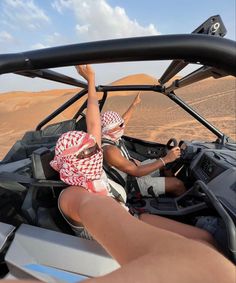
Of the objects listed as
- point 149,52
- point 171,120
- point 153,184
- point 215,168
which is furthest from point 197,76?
point 171,120

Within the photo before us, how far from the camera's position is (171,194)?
3.99 metres

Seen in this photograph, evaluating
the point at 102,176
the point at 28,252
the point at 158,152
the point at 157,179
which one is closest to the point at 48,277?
the point at 28,252

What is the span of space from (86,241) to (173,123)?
53.2ft

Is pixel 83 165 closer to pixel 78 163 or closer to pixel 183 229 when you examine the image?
pixel 78 163

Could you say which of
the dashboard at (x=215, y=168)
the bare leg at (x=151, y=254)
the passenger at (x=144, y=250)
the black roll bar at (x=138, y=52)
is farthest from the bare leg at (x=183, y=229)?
the black roll bar at (x=138, y=52)

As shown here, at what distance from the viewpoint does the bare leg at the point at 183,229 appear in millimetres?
2268

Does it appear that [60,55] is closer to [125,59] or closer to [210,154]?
[125,59]

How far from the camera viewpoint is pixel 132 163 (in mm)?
3633

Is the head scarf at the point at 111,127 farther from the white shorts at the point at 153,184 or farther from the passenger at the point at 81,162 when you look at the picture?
the passenger at the point at 81,162

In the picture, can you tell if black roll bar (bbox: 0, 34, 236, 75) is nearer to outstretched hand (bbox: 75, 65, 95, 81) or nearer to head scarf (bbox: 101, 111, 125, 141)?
outstretched hand (bbox: 75, 65, 95, 81)

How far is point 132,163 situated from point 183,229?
3.88 ft

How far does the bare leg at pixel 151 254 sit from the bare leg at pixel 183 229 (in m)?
0.99

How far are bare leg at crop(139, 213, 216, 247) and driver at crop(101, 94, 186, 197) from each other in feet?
2.72

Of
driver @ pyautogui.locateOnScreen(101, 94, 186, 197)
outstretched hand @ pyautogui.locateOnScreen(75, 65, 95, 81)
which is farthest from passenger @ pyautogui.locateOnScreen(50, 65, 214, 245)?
driver @ pyautogui.locateOnScreen(101, 94, 186, 197)
